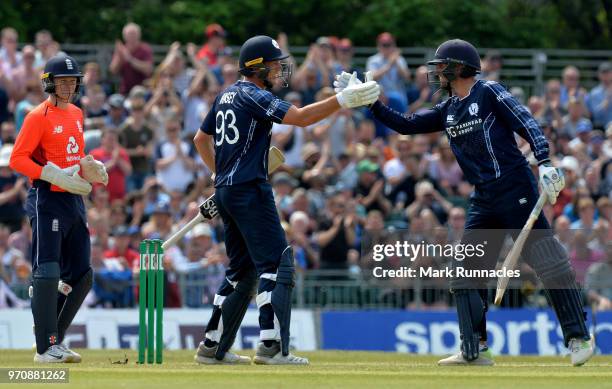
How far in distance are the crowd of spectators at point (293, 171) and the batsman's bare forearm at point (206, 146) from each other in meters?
6.37

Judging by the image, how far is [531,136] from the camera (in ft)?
40.3

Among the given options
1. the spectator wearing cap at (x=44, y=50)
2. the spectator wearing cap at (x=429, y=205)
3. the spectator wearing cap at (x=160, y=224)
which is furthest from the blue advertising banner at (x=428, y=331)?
the spectator wearing cap at (x=44, y=50)

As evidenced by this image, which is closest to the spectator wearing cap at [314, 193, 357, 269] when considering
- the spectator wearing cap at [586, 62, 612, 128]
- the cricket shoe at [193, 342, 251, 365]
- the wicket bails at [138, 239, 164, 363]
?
the spectator wearing cap at [586, 62, 612, 128]

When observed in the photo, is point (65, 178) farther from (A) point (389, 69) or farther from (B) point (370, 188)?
(A) point (389, 69)

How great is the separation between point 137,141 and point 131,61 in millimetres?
2002

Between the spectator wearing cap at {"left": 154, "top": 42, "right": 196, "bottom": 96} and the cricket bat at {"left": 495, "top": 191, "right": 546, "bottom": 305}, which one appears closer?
the cricket bat at {"left": 495, "top": 191, "right": 546, "bottom": 305}

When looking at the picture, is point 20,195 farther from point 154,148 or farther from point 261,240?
point 261,240

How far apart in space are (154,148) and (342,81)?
1052cm

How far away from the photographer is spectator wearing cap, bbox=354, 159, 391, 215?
21.8m

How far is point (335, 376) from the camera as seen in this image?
1120cm

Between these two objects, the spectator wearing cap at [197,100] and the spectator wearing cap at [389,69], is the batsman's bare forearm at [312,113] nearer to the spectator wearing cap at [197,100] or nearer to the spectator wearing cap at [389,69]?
the spectator wearing cap at [197,100]

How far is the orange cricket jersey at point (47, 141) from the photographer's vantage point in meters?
12.9

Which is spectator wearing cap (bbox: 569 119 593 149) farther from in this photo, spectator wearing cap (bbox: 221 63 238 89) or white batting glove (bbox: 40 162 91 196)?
white batting glove (bbox: 40 162 91 196)

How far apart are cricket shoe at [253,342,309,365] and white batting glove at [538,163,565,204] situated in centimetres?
265
